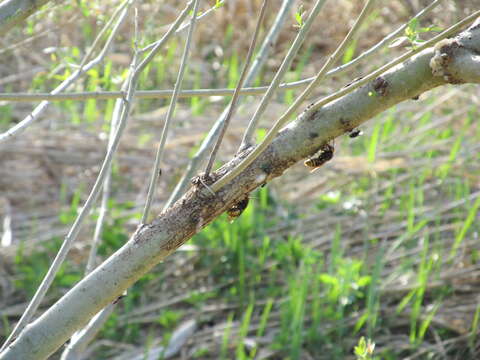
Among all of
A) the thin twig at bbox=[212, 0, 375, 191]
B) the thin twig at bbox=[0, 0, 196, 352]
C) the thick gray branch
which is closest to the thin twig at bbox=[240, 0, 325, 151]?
the thin twig at bbox=[212, 0, 375, 191]

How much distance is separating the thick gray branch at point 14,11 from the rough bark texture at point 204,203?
1.39 feet

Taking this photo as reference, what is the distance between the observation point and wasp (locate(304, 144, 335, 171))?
1229 millimetres

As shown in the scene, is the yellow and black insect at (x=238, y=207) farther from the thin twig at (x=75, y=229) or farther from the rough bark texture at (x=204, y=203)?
the thin twig at (x=75, y=229)

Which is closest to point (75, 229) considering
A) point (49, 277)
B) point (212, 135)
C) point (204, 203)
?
point (49, 277)

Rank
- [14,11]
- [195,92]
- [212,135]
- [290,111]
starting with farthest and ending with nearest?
[212,135] → [195,92] → [14,11] → [290,111]

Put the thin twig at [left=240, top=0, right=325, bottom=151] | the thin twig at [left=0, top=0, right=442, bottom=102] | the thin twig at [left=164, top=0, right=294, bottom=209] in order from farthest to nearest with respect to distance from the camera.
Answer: the thin twig at [left=164, top=0, right=294, bottom=209] → the thin twig at [left=0, top=0, right=442, bottom=102] → the thin twig at [left=240, top=0, right=325, bottom=151]

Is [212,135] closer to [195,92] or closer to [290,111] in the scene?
[195,92]

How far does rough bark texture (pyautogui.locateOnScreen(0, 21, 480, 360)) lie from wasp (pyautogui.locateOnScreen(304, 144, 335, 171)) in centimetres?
4

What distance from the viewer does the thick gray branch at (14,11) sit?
1227 mm

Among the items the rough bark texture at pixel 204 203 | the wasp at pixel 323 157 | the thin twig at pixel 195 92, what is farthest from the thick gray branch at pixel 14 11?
the wasp at pixel 323 157

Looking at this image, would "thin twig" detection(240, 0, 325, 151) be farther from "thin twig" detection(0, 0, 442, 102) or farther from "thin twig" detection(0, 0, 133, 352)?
"thin twig" detection(0, 0, 133, 352)

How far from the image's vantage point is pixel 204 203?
1.18 metres

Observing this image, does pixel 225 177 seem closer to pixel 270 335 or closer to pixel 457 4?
pixel 270 335

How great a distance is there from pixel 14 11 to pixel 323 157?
1.96 feet
